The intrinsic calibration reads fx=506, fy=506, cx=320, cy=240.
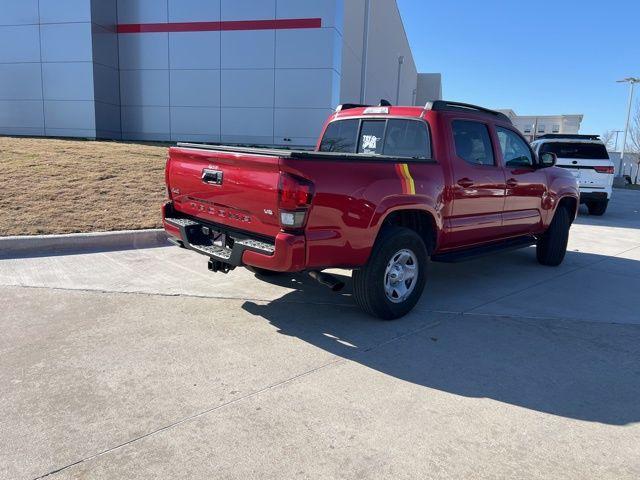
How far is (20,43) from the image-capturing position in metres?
19.6

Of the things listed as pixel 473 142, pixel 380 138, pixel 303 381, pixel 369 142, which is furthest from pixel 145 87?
pixel 303 381

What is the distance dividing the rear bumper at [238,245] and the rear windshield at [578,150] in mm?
11277

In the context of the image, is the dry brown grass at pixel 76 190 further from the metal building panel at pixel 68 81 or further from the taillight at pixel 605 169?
the taillight at pixel 605 169

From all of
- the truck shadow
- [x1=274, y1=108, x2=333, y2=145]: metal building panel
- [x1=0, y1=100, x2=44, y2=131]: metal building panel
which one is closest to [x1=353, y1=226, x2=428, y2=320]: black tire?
→ the truck shadow

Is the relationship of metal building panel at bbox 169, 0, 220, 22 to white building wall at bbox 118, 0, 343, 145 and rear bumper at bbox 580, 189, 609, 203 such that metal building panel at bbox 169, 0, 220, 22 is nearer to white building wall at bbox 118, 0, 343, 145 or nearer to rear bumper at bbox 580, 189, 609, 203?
white building wall at bbox 118, 0, 343, 145

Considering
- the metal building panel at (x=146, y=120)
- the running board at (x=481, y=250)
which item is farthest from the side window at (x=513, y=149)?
the metal building panel at (x=146, y=120)

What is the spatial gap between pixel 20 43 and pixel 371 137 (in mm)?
19519

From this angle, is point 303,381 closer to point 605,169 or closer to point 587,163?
point 587,163

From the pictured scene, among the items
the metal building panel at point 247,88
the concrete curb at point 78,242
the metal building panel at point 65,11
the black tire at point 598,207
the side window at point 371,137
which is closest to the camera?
the side window at point 371,137

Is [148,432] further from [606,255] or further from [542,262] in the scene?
[606,255]

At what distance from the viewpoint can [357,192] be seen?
4172 millimetres

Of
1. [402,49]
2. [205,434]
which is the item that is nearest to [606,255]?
[205,434]

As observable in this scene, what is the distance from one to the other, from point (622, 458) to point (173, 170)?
4412 mm

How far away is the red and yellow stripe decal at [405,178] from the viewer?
14.8 ft
